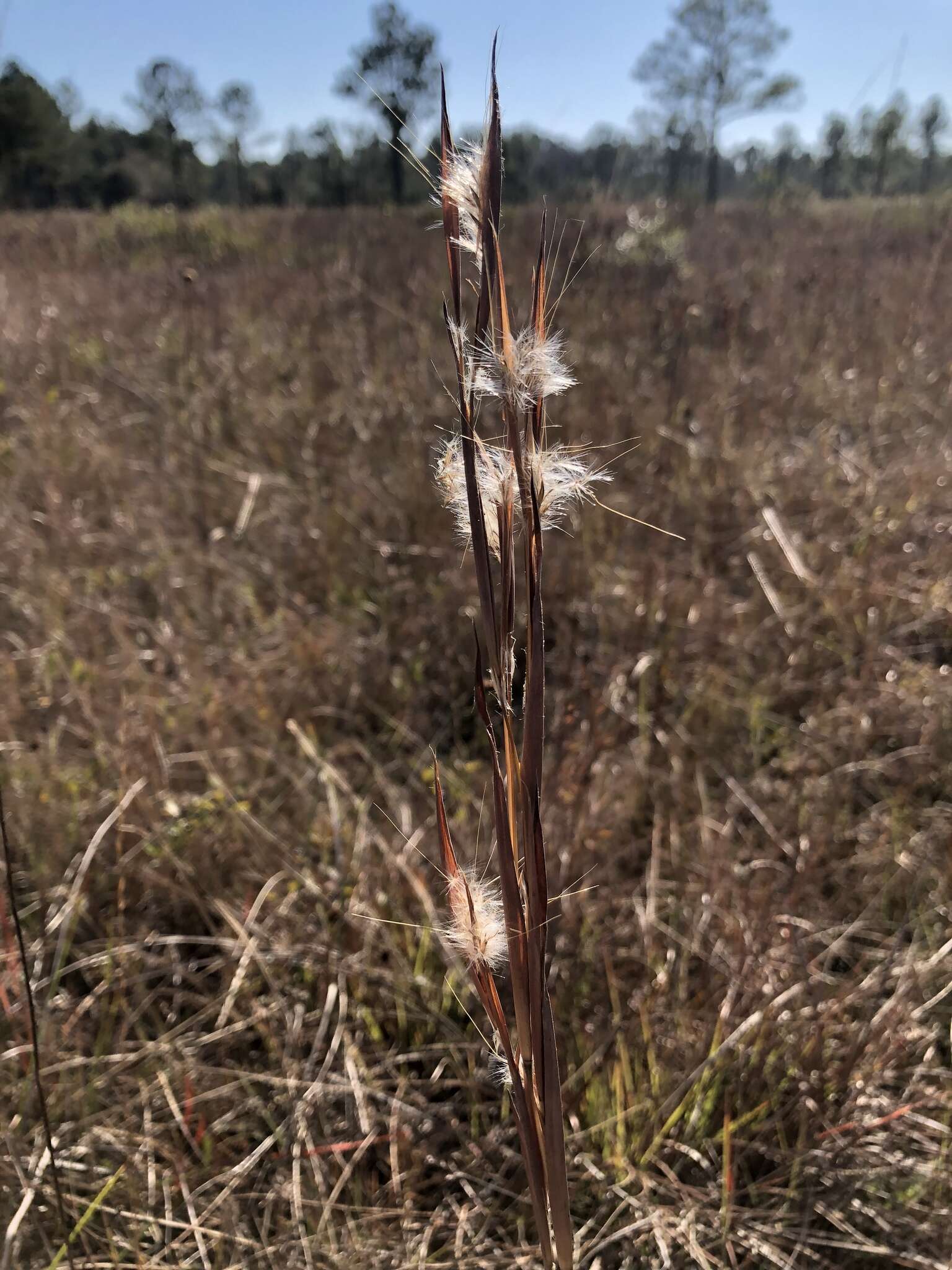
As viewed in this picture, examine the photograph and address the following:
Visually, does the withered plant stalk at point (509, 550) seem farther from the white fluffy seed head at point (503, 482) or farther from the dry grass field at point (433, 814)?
the dry grass field at point (433, 814)

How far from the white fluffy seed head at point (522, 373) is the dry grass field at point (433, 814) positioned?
393 mm

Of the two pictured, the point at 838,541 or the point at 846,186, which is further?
the point at 846,186

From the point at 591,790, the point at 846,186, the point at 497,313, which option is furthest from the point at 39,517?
the point at 846,186

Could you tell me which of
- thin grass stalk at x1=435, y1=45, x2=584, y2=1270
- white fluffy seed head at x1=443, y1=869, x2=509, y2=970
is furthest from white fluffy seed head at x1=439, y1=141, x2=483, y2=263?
white fluffy seed head at x1=443, y1=869, x2=509, y2=970

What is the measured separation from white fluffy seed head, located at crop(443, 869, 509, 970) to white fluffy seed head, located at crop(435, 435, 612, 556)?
0.24 m

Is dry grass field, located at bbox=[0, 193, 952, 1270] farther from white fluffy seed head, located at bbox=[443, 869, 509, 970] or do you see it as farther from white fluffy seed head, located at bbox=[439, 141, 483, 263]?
white fluffy seed head, located at bbox=[439, 141, 483, 263]

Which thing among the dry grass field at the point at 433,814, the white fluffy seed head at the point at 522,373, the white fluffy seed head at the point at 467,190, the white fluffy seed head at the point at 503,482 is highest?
the white fluffy seed head at the point at 467,190

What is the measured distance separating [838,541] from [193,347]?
3.47 meters

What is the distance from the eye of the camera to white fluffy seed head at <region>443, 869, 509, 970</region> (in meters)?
0.54

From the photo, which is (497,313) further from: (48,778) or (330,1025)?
A: (48,778)

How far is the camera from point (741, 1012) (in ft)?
4.25

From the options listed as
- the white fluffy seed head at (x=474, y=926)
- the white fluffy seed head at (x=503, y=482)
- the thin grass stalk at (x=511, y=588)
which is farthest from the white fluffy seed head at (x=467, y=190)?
the white fluffy seed head at (x=474, y=926)

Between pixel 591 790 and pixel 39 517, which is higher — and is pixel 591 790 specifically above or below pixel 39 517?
below

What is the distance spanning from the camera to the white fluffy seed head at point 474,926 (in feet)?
1.77
